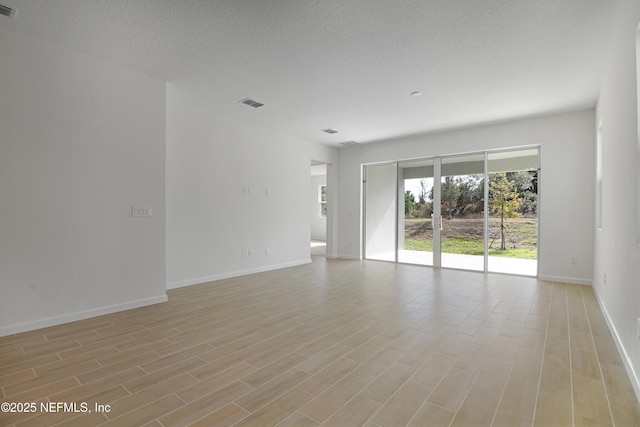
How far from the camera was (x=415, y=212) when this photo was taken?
6.95 meters

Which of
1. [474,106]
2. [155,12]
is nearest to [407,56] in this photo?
[474,106]

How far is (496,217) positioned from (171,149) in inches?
233

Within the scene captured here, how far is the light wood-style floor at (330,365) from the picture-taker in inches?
69.9

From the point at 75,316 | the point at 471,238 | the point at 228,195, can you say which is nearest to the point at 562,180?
the point at 471,238

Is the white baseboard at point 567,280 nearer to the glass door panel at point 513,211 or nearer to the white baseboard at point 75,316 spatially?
the glass door panel at point 513,211

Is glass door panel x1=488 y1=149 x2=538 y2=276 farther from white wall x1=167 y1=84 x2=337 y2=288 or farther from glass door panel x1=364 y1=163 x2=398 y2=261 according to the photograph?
white wall x1=167 y1=84 x2=337 y2=288

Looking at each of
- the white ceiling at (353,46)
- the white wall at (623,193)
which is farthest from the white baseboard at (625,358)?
the white ceiling at (353,46)

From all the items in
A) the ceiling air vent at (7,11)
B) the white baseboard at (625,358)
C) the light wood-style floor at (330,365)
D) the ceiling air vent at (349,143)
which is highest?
the ceiling air vent at (7,11)

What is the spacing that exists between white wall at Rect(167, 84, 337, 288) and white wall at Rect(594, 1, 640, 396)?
4836mm

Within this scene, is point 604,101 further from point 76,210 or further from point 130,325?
point 76,210

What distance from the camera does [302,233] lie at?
7098 mm

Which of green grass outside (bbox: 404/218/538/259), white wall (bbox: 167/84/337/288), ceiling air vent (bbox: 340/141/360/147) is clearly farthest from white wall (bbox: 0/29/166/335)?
green grass outside (bbox: 404/218/538/259)

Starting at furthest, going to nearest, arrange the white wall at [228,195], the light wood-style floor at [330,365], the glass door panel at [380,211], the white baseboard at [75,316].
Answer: the glass door panel at [380,211] < the white wall at [228,195] < the white baseboard at [75,316] < the light wood-style floor at [330,365]

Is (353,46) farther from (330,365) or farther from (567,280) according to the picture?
(567,280)
